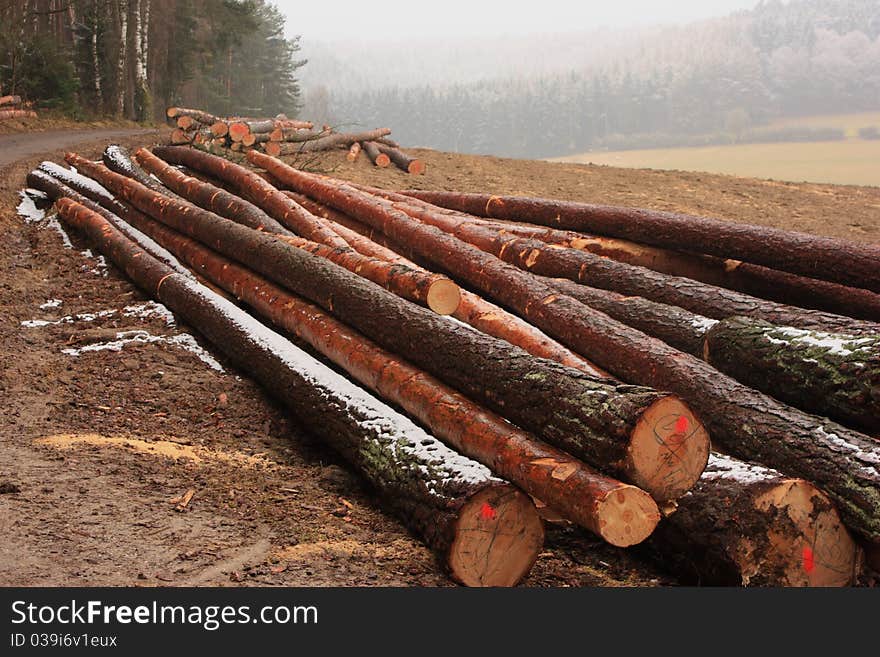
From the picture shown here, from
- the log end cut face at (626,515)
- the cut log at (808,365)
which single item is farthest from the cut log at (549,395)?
the cut log at (808,365)

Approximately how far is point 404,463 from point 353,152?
14092mm

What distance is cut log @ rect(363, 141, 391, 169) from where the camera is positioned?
16719 mm

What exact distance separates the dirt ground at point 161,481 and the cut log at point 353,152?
970 centimetres

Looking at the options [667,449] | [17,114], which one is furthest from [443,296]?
[17,114]

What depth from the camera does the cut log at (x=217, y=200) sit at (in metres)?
8.05

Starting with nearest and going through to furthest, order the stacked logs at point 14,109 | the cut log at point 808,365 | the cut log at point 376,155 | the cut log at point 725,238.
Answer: the cut log at point 808,365
the cut log at point 725,238
the cut log at point 376,155
the stacked logs at point 14,109

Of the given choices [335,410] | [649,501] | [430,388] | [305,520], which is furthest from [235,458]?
[649,501]

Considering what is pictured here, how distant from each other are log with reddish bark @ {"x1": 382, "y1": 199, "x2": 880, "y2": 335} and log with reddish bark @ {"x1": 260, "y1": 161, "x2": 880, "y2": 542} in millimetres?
760

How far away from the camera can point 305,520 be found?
3.93m

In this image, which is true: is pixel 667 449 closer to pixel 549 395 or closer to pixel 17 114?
pixel 549 395

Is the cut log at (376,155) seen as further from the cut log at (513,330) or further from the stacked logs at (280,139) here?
the cut log at (513,330)

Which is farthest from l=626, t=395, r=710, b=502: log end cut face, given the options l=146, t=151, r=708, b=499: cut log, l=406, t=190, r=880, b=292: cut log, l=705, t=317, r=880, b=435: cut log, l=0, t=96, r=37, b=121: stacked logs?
l=0, t=96, r=37, b=121: stacked logs

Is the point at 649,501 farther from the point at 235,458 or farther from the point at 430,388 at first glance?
the point at 235,458

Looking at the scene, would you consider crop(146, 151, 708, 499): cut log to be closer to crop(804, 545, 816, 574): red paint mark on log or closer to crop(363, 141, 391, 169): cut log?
crop(804, 545, 816, 574): red paint mark on log
